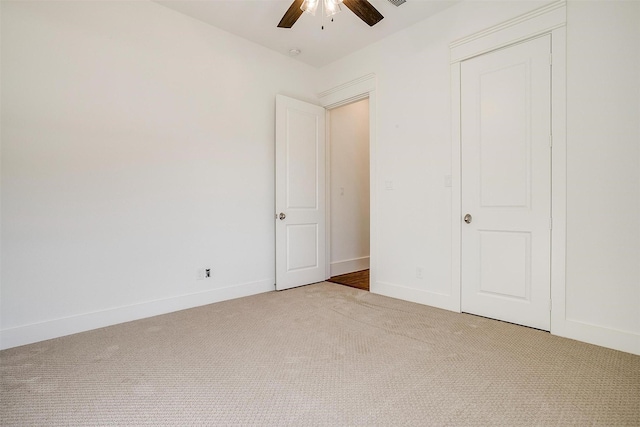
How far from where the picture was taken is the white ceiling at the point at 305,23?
116 inches

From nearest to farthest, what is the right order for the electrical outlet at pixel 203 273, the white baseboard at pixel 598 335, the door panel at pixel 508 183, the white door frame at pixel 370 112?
the white baseboard at pixel 598 335 < the door panel at pixel 508 183 < the electrical outlet at pixel 203 273 < the white door frame at pixel 370 112

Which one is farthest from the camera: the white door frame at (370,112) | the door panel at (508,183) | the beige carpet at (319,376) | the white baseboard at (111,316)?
the white door frame at (370,112)

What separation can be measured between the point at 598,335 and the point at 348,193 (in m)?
3.24

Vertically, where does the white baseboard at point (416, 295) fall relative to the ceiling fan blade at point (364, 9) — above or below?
below

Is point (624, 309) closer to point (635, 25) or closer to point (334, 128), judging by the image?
point (635, 25)

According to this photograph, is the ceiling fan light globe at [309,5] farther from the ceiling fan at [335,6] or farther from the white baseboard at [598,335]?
the white baseboard at [598,335]

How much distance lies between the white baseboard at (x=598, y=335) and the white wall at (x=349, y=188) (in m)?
2.71

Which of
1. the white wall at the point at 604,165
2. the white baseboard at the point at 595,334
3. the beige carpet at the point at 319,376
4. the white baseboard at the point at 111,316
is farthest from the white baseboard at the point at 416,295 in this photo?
the white baseboard at the point at 111,316

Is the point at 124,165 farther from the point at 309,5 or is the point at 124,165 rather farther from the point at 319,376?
the point at 319,376

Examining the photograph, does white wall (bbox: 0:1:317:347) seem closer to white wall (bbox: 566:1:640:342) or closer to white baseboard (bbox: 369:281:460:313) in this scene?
white baseboard (bbox: 369:281:460:313)

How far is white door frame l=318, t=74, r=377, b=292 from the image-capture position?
3.67 m

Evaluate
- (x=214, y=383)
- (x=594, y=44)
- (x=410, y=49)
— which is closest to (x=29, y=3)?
(x=214, y=383)

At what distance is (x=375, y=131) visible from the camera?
3.65 m

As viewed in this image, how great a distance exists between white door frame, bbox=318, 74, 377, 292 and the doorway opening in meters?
0.09
